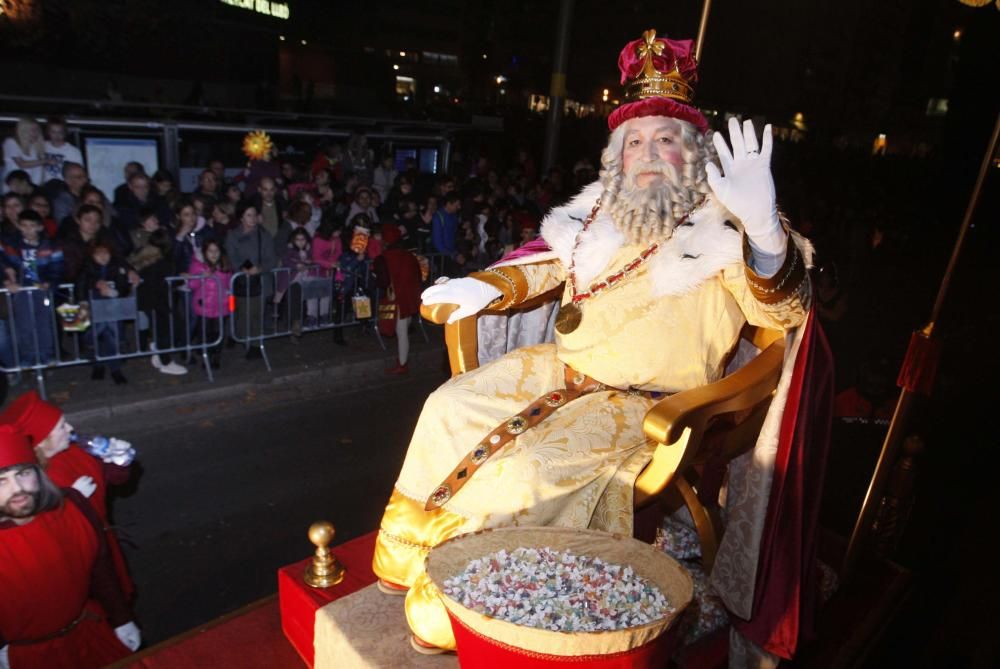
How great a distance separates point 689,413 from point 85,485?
259cm

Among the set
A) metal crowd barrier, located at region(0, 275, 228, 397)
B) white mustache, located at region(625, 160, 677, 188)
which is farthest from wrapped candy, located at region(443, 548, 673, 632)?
metal crowd barrier, located at region(0, 275, 228, 397)

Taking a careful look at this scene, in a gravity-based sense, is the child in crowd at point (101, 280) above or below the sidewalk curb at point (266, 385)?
above

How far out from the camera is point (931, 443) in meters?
6.23

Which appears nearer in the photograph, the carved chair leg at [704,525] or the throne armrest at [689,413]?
the throne armrest at [689,413]

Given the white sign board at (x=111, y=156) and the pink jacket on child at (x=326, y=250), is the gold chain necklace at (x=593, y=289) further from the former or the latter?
the white sign board at (x=111, y=156)

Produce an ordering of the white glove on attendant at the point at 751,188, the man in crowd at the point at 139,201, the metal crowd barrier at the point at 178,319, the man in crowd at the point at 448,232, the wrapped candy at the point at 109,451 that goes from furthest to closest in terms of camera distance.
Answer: the man in crowd at the point at 448,232 < the man in crowd at the point at 139,201 < the metal crowd barrier at the point at 178,319 < the wrapped candy at the point at 109,451 < the white glove on attendant at the point at 751,188

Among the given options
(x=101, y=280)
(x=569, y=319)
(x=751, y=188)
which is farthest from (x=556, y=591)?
(x=101, y=280)

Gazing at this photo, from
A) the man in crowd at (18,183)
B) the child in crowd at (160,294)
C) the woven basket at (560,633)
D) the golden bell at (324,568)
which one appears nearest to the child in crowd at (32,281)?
the child in crowd at (160,294)

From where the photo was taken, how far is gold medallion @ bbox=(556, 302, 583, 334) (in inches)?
107

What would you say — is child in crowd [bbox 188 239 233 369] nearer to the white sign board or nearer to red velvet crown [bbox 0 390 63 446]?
the white sign board

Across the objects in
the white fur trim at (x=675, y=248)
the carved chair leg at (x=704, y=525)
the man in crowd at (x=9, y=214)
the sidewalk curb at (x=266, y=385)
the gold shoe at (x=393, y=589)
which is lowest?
the sidewalk curb at (x=266, y=385)

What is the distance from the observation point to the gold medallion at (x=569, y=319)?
2.71 meters

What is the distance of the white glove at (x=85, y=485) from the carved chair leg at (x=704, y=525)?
98.0 inches

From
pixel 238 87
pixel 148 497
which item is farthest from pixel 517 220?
pixel 238 87
